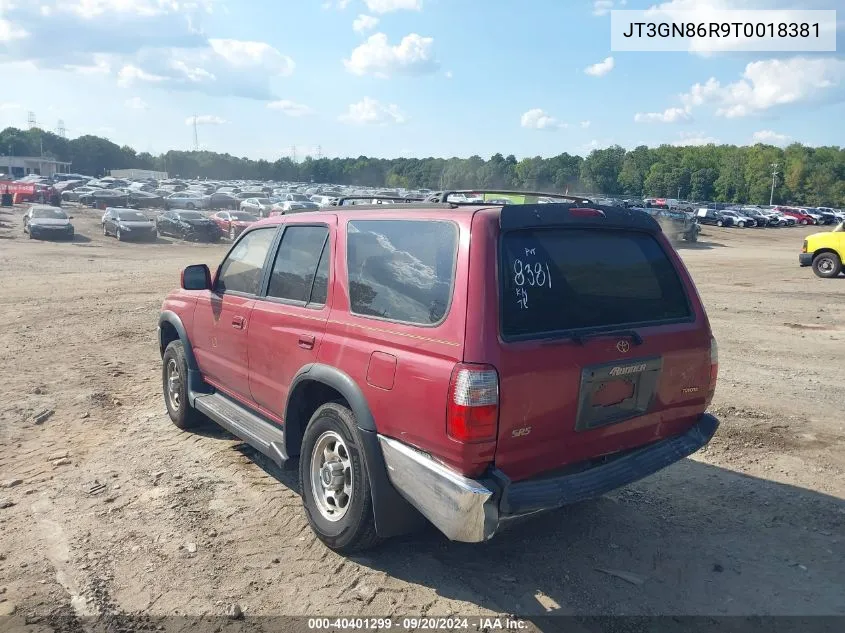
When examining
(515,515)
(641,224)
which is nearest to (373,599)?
Answer: (515,515)

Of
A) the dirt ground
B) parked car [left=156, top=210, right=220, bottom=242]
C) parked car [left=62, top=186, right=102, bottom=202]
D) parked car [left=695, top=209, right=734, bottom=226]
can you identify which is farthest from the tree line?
the dirt ground

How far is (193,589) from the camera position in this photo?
11.5 ft

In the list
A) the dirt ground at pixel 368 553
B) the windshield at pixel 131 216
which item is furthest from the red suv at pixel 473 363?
the windshield at pixel 131 216

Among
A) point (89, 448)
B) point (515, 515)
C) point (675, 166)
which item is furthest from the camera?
point (675, 166)

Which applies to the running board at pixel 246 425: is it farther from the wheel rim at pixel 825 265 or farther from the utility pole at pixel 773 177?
the utility pole at pixel 773 177

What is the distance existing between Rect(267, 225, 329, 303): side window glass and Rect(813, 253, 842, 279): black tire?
18247mm

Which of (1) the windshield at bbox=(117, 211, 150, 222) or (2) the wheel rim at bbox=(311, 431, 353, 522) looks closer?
(2) the wheel rim at bbox=(311, 431, 353, 522)

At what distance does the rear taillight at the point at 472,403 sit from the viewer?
2.99 metres

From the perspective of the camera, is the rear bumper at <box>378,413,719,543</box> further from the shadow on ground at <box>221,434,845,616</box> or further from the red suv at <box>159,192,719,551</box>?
the shadow on ground at <box>221,434,845,616</box>

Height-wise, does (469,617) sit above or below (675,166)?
below

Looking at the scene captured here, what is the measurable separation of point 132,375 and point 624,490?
5696 millimetres

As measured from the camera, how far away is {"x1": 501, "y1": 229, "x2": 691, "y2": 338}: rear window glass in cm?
326

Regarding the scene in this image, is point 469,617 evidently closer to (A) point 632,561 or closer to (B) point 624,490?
(A) point 632,561

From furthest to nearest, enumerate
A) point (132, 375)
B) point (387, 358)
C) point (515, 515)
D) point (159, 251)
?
1. point (159, 251)
2. point (132, 375)
3. point (387, 358)
4. point (515, 515)
